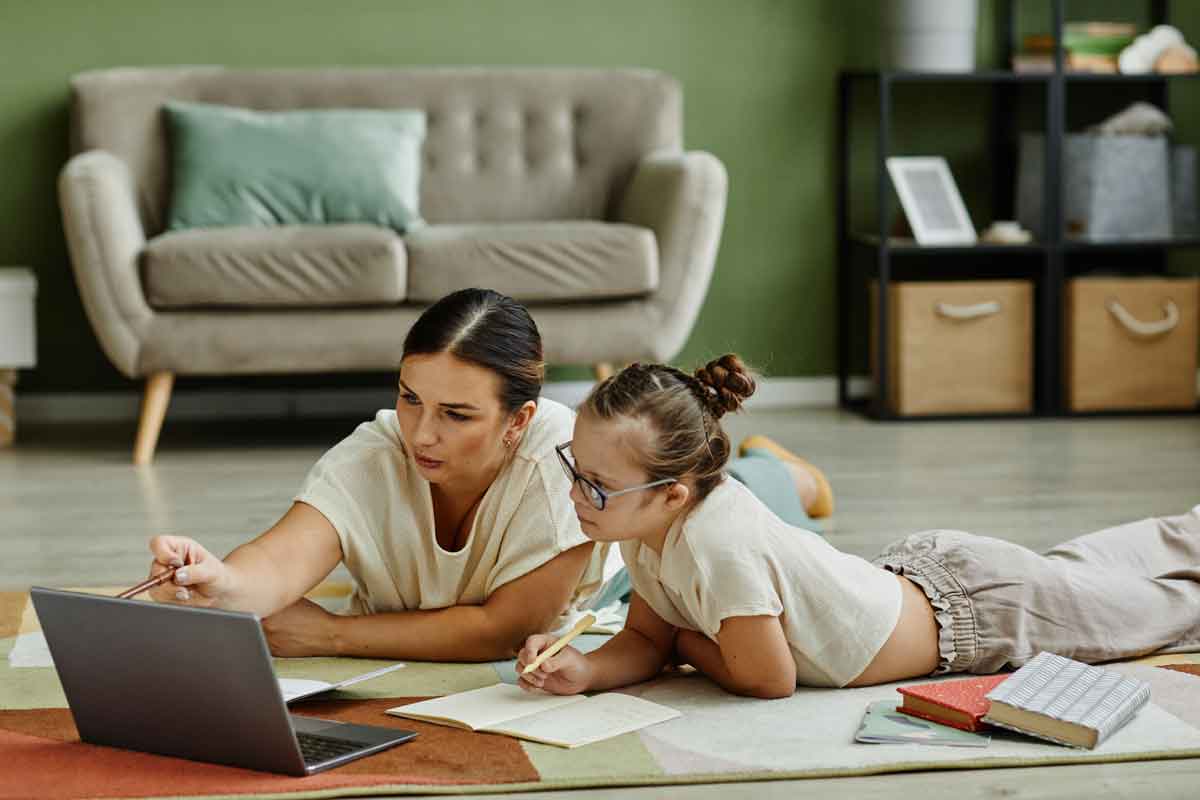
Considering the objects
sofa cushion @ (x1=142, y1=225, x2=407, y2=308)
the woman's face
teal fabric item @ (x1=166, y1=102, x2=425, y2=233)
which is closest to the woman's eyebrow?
the woman's face

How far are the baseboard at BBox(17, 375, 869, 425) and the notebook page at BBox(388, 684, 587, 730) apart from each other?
2621 mm

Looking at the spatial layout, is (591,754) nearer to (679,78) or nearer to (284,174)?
(284,174)

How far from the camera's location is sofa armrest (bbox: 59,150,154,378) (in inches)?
141

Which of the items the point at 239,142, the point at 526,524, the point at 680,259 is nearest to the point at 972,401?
the point at 680,259

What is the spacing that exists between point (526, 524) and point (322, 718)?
0.34m

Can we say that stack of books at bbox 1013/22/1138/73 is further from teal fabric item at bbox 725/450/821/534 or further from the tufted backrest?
teal fabric item at bbox 725/450/821/534

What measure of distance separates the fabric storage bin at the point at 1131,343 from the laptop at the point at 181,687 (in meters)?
3.03

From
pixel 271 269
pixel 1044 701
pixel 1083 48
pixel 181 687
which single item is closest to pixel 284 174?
pixel 271 269

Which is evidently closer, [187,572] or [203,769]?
[203,769]

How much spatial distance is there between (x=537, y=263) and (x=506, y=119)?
689 mm

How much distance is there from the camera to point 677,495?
170 cm

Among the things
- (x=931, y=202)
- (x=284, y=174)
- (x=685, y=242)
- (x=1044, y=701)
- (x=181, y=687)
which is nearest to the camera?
(x=181, y=687)

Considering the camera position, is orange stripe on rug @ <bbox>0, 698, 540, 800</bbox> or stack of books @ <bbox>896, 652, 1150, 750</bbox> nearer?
orange stripe on rug @ <bbox>0, 698, 540, 800</bbox>

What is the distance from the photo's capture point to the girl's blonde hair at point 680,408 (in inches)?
66.6
